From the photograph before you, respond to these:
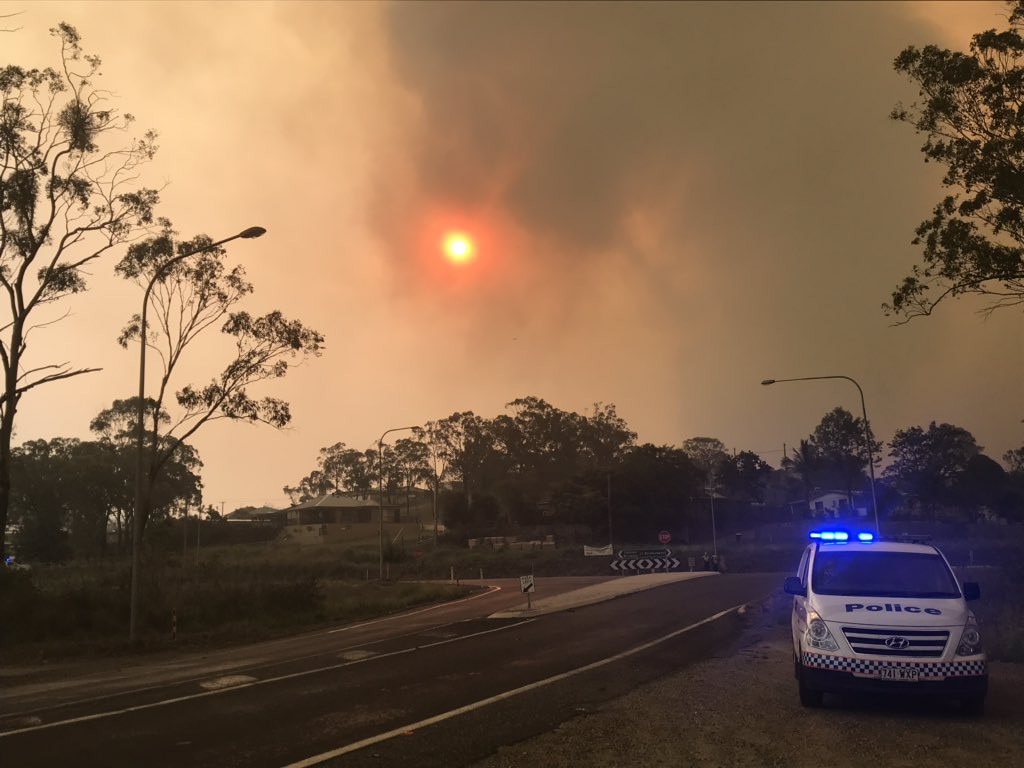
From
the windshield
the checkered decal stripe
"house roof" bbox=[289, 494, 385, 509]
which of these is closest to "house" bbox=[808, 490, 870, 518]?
"house roof" bbox=[289, 494, 385, 509]

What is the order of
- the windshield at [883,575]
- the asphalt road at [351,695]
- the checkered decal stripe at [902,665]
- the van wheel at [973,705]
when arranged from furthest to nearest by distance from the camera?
1. the windshield at [883,575]
2. the van wheel at [973,705]
3. the checkered decal stripe at [902,665]
4. the asphalt road at [351,695]

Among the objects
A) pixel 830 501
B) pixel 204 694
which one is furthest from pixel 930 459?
pixel 204 694

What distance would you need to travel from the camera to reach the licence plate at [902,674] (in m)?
8.05

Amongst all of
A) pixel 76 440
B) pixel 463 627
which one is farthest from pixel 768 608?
pixel 76 440

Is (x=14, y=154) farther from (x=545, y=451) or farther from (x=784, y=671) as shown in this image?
(x=545, y=451)

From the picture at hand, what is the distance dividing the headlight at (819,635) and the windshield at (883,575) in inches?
22.8

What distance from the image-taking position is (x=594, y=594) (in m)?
30.8

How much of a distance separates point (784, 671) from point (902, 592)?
329 centimetres

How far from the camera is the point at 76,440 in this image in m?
75.4

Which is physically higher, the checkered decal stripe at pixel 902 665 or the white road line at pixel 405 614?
the checkered decal stripe at pixel 902 665

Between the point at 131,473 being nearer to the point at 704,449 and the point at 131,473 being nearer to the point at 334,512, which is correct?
the point at 334,512

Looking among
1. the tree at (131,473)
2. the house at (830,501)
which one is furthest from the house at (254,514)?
the house at (830,501)

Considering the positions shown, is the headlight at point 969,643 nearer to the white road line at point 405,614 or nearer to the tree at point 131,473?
the white road line at point 405,614

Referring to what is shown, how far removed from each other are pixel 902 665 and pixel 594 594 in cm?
2342
